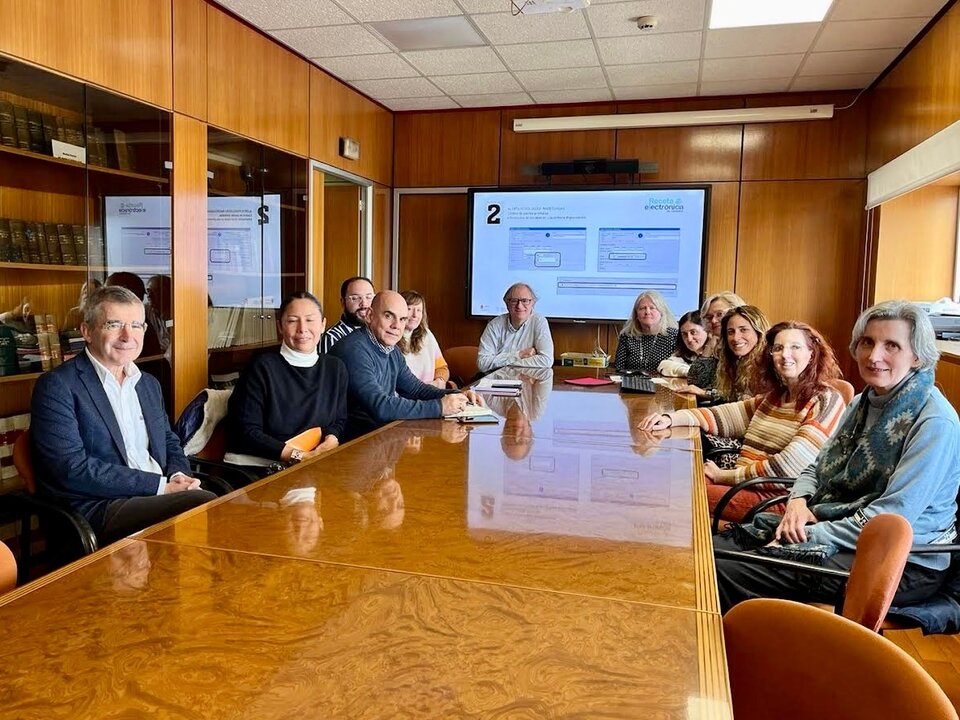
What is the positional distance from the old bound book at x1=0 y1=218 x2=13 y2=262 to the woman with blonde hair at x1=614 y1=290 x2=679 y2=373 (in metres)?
→ 3.64

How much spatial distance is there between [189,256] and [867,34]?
14.3 feet

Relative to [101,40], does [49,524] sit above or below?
below

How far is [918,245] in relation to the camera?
203 inches

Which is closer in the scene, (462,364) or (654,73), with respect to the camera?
(654,73)

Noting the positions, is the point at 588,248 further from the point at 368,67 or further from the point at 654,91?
the point at 368,67

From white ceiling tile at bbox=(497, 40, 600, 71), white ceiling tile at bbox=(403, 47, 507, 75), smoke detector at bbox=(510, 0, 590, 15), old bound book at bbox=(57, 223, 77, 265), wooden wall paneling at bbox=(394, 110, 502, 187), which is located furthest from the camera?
Result: wooden wall paneling at bbox=(394, 110, 502, 187)

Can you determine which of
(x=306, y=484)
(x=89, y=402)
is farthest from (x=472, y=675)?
(x=89, y=402)

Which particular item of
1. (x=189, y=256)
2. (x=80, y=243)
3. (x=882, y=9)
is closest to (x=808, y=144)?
(x=882, y=9)

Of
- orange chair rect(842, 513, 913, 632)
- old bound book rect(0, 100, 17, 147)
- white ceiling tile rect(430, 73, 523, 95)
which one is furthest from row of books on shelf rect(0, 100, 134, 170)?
orange chair rect(842, 513, 913, 632)

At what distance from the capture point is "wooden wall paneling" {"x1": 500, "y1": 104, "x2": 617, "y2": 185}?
6.26 metres

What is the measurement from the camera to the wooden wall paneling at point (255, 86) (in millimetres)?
4312

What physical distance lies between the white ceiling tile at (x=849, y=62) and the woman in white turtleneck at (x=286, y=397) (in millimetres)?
4036

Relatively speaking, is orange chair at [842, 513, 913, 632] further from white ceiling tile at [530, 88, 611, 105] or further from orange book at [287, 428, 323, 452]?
white ceiling tile at [530, 88, 611, 105]

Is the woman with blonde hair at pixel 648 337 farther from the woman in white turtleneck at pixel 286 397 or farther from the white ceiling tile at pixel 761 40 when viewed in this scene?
the woman in white turtleneck at pixel 286 397
